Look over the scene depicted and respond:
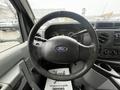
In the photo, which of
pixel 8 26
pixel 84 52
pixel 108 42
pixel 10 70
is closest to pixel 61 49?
pixel 84 52

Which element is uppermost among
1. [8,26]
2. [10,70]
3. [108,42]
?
[8,26]

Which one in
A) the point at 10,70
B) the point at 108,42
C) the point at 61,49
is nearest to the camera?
the point at 61,49

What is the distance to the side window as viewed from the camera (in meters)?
1.63

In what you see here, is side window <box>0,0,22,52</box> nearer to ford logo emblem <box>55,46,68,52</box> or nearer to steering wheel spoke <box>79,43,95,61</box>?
ford logo emblem <box>55,46,68,52</box>

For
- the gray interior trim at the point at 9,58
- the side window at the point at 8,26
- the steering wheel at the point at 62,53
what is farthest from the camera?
the side window at the point at 8,26

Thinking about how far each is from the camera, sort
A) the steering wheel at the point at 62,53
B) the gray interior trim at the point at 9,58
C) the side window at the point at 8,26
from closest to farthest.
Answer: the steering wheel at the point at 62,53 < the gray interior trim at the point at 9,58 < the side window at the point at 8,26

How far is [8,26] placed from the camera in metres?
1.75

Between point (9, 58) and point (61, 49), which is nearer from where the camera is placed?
point (61, 49)

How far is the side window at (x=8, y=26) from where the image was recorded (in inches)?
64.3

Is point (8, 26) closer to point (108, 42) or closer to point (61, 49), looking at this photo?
point (61, 49)

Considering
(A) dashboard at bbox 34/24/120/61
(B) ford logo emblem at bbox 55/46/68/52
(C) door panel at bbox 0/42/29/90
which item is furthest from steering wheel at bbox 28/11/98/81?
(A) dashboard at bbox 34/24/120/61

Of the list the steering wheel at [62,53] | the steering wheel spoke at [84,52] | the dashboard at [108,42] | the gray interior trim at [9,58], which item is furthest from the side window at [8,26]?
the steering wheel spoke at [84,52]

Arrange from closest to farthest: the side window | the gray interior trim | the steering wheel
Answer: the steering wheel
the gray interior trim
the side window

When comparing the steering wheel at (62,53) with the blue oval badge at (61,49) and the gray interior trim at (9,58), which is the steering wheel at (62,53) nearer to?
the blue oval badge at (61,49)
